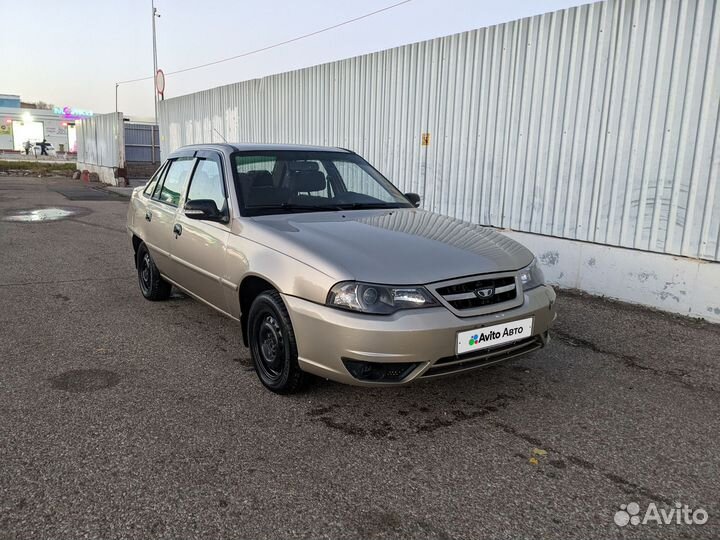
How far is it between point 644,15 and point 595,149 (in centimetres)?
142

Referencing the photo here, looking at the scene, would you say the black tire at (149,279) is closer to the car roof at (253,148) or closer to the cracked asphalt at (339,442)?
the cracked asphalt at (339,442)

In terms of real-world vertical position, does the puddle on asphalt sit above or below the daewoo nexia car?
below

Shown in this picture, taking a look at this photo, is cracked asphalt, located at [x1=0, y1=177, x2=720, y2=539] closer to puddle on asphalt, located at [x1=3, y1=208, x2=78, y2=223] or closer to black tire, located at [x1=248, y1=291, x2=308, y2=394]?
black tire, located at [x1=248, y1=291, x2=308, y2=394]

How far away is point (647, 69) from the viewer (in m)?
5.93

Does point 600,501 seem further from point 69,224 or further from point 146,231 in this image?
point 69,224

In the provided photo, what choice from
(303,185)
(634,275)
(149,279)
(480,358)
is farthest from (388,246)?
(634,275)

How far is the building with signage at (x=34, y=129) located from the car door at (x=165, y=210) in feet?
235

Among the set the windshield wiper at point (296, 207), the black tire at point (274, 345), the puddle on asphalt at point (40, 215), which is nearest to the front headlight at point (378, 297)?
the black tire at point (274, 345)

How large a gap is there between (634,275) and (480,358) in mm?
3612

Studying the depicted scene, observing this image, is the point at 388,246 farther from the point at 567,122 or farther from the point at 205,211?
the point at 567,122

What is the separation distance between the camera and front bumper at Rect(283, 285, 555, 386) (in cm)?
305

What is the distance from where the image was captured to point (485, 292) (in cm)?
333

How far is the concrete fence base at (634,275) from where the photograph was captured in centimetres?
555

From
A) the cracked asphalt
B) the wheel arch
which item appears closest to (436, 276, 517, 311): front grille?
the cracked asphalt
